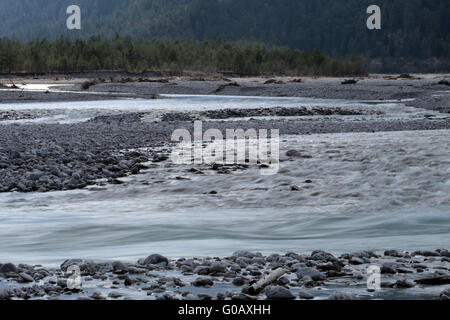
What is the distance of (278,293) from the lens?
8.02 m

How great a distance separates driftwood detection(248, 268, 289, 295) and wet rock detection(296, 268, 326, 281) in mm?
207

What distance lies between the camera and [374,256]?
1057 cm

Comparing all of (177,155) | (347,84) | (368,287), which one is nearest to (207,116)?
(177,155)

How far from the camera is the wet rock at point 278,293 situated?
26.2 feet

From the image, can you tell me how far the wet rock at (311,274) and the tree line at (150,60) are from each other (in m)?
139

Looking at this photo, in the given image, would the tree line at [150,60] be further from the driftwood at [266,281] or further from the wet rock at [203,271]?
the driftwood at [266,281]

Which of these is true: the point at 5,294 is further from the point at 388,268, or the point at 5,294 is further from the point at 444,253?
the point at 444,253

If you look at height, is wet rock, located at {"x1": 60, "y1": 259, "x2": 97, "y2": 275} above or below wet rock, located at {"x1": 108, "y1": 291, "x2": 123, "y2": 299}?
below

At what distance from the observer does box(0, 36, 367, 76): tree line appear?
143500 mm

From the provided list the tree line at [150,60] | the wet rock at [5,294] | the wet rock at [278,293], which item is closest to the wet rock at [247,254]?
the wet rock at [278,293]

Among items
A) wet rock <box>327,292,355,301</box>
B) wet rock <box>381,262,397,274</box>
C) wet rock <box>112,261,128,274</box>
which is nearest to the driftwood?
wet rock <box>327,292,355,301</box>

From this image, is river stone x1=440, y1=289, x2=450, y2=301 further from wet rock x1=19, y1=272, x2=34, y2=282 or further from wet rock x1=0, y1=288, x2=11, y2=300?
wet rock x1=19, y1=272, x2=34, y2=282

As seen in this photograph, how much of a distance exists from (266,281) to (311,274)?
807mm

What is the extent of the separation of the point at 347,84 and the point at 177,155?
2360 inches
